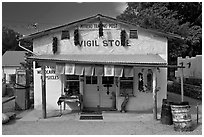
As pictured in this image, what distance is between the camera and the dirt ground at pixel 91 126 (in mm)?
8656

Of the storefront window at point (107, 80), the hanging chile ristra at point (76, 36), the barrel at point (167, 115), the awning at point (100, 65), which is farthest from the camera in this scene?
the storefront window at point (107, 80)

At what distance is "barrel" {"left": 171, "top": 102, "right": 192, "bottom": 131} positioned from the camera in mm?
8812

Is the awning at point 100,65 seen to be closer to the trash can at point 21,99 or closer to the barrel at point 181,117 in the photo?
the barrel at point 181,117

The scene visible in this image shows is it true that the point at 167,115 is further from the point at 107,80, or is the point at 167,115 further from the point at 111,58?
the point at 107,80

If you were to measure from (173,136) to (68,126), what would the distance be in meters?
3.61

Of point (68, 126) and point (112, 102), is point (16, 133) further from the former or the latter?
point (112, 102)

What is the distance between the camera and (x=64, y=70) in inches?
450

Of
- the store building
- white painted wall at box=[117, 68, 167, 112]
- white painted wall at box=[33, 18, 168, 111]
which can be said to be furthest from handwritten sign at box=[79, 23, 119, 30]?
white painted wall at box=[117, 68, 167, 112]

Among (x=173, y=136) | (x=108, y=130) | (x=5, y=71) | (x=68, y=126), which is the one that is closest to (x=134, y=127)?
(x=108, y=130)

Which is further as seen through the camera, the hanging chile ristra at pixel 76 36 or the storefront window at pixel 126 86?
the storefront window at pixel 126 86

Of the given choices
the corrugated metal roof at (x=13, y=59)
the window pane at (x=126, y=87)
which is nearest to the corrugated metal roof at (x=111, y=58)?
the window pane at (x=126, y=87)

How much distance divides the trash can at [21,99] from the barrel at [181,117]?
760 centimetres

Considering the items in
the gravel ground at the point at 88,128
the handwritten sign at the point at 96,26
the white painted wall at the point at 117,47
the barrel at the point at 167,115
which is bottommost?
the gravel ground at the point at 88,128

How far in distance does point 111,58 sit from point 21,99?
5055mm
